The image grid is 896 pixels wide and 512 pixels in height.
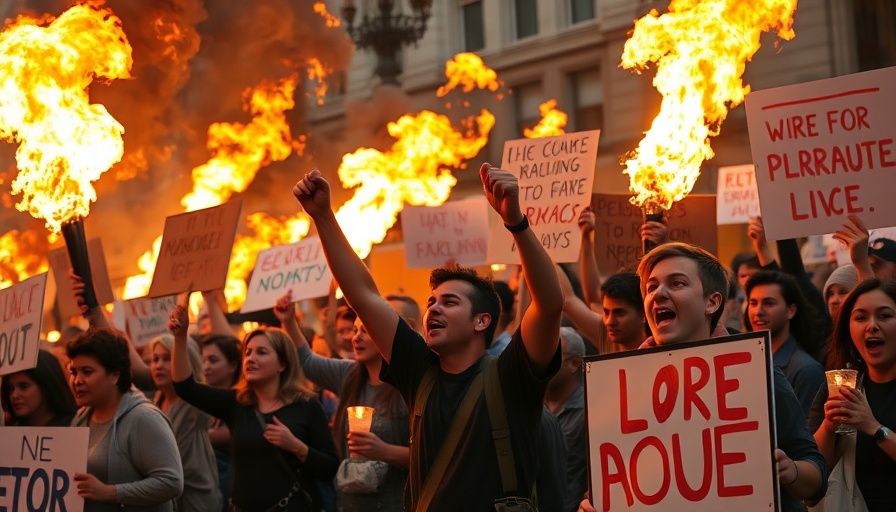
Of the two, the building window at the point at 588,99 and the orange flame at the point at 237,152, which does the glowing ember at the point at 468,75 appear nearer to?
the building window at the point at 588,99

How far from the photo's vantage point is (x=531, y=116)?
28.7m

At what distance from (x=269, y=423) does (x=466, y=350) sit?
97.6 inches

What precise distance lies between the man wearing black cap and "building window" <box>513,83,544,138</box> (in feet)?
67.8

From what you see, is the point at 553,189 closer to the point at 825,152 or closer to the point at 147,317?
the point at 825,152

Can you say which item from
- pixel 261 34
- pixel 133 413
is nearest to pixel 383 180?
pixel 261 34

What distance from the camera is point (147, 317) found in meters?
11.5

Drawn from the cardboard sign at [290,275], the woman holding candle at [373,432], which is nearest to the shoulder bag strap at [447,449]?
the woman holding candle at [373,432]

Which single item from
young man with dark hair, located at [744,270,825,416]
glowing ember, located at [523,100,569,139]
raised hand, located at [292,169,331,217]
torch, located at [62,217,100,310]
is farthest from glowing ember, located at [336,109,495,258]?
raised hand, located at [292,169,331,217]

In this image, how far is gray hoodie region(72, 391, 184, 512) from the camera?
6.33 metres

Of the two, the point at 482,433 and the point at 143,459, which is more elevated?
the point at 143,459

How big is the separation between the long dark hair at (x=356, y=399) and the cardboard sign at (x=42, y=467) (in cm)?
142

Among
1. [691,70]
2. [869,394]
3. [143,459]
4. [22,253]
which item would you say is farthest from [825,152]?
[22,253]

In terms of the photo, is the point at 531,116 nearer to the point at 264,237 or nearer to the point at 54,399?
the point at 264,237

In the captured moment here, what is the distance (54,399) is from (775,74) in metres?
17.5
